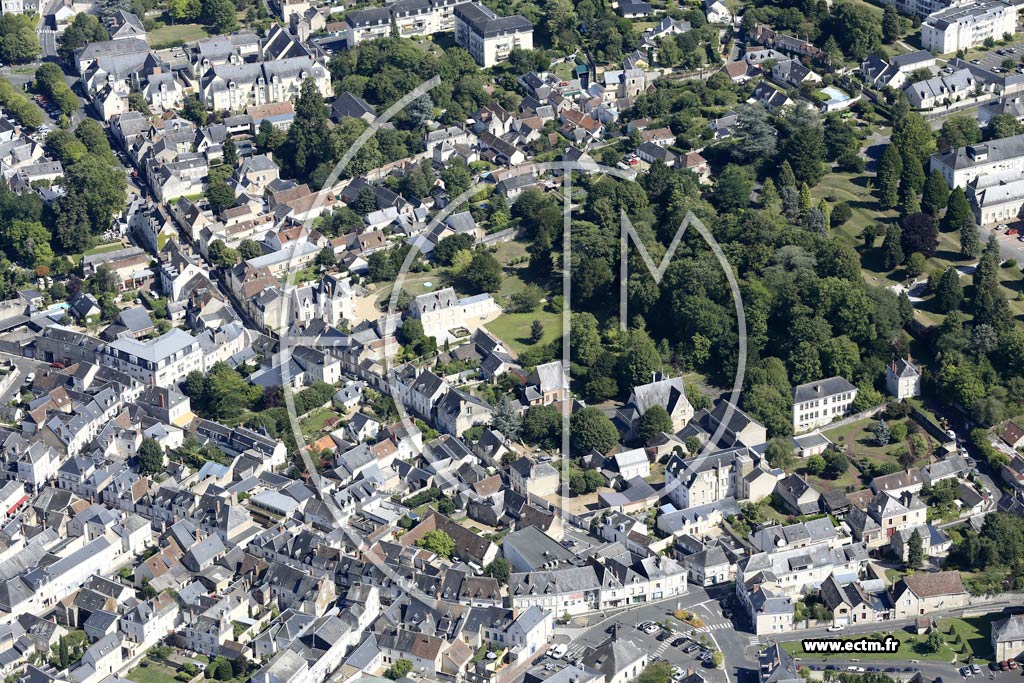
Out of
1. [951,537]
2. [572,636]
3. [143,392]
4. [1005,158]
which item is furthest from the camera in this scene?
[1005,158]

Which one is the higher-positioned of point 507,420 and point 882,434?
point 507,420

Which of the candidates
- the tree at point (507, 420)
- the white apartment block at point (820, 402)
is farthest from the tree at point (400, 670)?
the white apartment block at point (820, 402)

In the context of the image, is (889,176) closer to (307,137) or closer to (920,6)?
(920,6)

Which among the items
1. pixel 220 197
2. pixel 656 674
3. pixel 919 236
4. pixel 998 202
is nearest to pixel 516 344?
pixel 919 236

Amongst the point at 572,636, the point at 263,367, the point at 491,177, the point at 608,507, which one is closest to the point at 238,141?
the point at 491,177

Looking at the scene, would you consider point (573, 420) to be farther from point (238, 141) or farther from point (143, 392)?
point (238, 141)

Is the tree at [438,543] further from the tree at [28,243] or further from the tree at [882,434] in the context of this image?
the tree at [28,243]
